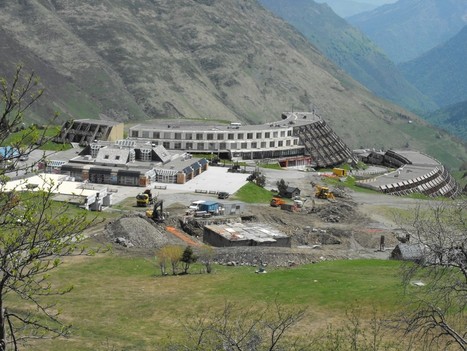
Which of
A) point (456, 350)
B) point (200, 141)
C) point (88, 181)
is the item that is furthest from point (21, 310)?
point (200, 141)

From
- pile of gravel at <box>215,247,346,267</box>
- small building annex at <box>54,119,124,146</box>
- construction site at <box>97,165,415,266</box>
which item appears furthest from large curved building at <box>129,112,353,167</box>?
pile of gravel at <box>215,247,346,267</box>

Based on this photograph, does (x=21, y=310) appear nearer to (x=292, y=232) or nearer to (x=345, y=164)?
(x=292, y=232)

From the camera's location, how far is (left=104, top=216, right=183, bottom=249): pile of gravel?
6975 centimetres

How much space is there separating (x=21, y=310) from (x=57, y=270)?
1338 cm

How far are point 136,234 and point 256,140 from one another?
291ft

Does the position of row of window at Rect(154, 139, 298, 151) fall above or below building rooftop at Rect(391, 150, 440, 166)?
above

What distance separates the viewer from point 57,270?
5634 cm

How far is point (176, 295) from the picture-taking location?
48438 millimetres

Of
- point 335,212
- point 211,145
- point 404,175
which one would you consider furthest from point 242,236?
point 404,175

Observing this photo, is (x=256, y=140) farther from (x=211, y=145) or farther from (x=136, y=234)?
(x=136, y=234)

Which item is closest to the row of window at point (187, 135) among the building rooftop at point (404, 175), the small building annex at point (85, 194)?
the building rooftop at point (404, 175)

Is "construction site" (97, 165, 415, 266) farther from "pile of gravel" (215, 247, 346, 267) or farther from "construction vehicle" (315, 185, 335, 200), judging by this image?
"construction vehicle" (315, 185, 335, 200)

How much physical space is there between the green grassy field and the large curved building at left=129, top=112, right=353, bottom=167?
90282 mm

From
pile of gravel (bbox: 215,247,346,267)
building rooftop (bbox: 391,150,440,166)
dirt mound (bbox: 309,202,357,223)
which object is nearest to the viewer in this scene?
pile of gravel (bbox: 215,247,346,267)
